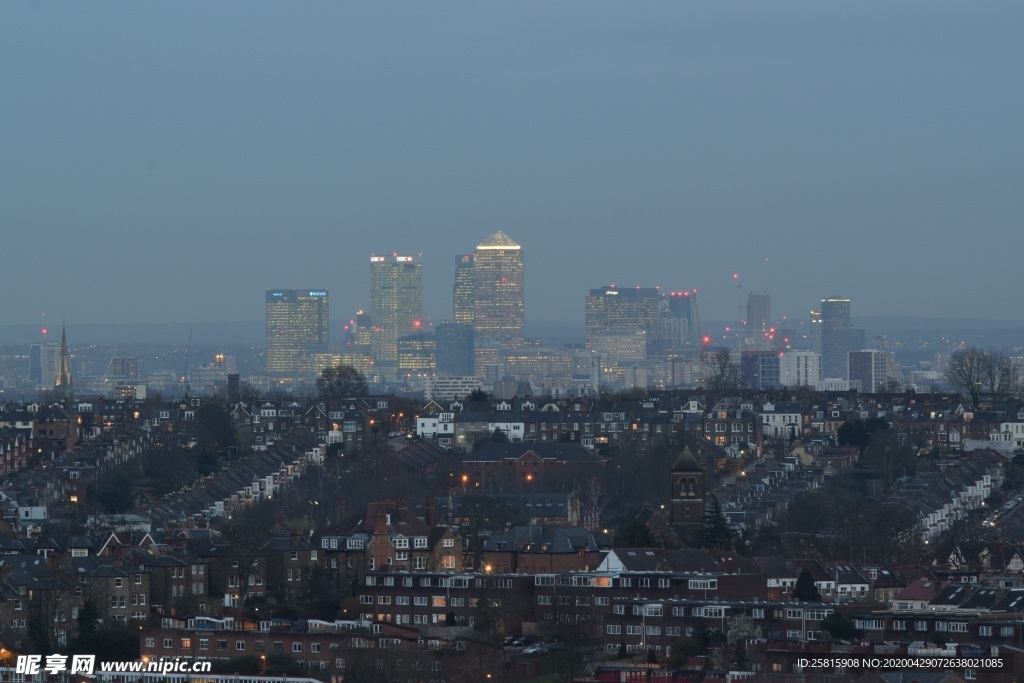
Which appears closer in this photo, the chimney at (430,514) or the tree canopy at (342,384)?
the chimney at (430,514)

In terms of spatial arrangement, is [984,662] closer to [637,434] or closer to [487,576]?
[487,576]

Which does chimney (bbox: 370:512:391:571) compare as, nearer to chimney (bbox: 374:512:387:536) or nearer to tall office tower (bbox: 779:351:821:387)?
chimney (bbox: 374:512:387:536)

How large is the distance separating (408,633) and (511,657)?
3285 millimetres

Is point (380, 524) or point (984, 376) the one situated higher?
point (984, 376)

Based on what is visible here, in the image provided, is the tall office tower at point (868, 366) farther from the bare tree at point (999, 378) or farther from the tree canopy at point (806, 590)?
the tree canopy at point (806, 590)

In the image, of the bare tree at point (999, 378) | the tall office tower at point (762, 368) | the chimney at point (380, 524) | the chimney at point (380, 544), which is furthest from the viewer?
the tall office tower at point (762, 368)

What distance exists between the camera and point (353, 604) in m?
49.6

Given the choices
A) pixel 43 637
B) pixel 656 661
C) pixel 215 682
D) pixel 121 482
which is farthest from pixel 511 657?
pixel 121 482

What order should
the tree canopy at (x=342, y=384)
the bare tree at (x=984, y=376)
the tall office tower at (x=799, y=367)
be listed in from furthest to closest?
the tall office tower at (x=799, y=367)
the tree canopy at (x=342, y=384)
the bare tree at (x=984, y=376)

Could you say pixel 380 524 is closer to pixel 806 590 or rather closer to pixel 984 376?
pixel 806 590

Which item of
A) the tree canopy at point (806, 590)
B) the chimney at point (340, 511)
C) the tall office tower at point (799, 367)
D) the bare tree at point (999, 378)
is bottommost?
→ the tree canopy at point (806, 590)

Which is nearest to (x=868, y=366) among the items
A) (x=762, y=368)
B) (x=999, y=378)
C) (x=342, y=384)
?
(x=762, y=368)

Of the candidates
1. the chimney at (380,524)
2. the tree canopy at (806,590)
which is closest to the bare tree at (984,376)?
the chimney at (380,524)

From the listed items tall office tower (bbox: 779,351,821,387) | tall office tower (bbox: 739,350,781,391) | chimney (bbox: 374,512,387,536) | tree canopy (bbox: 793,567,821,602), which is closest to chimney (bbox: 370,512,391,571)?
chimney (bbox: 374,512,387,536)
